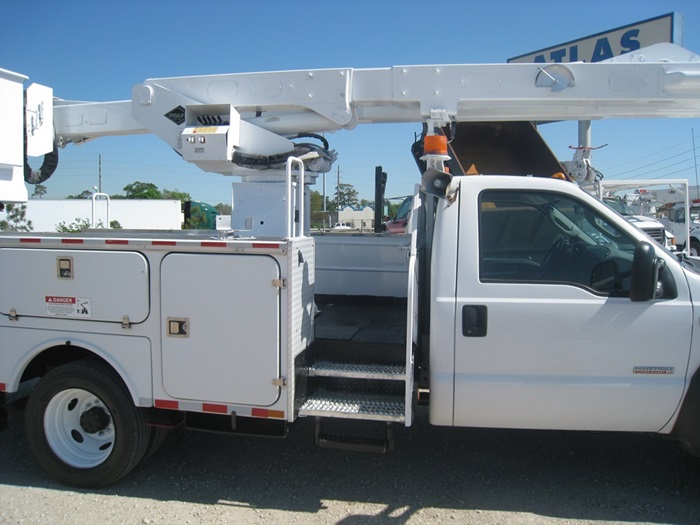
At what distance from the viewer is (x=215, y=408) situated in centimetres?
357

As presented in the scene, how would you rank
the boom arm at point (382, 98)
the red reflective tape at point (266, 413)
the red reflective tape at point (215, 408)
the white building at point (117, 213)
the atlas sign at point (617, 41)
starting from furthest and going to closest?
the white building at point (117, 213)
the atlas sign at point (617, 41)
the boom arm at point (382, 98)
the red reflective tape at point (215, 408)
the red reflective tape at point (266, 413)

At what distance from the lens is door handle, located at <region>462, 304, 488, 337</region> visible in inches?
130

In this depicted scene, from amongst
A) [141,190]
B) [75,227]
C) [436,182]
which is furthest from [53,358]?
[141,190]

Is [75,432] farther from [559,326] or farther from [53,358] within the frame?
[559,326]

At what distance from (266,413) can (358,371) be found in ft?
2.14

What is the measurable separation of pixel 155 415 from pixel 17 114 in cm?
289

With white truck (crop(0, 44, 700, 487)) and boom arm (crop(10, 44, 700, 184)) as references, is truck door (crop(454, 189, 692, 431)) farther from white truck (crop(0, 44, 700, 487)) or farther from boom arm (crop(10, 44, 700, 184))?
boom arm (crop(10, 44, 700, 184))

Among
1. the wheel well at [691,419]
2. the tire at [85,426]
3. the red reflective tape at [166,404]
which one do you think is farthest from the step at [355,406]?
the wheel well at [691,419]

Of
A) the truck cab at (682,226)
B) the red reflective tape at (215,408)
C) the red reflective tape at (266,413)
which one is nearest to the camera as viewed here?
the red reflective tape at (266,413)

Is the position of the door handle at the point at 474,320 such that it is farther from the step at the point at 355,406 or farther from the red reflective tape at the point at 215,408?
the red reflective tape at the point at 215,408

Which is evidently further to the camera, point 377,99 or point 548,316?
point 377,99

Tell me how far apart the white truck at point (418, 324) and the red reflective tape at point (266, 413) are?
0.01 m

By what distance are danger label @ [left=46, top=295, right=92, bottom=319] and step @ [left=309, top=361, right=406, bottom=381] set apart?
1586mm

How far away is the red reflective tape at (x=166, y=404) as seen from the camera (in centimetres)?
363
